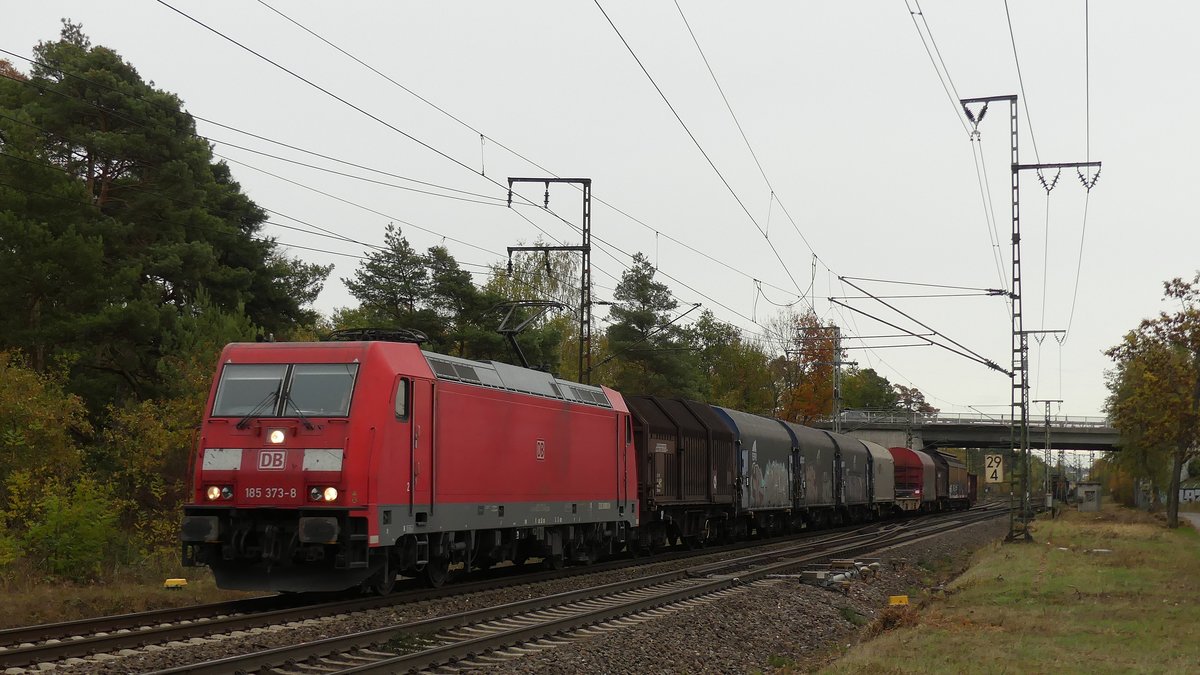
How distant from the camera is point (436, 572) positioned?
18.7 m

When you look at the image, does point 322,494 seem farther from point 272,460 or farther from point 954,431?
point 954,431

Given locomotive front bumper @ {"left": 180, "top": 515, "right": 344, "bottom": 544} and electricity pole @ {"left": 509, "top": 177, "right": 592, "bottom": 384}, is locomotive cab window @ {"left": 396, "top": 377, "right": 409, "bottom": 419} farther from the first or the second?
electricity pole @ {"left": 509, "top": 177, "right": 592, "bottom": 384}

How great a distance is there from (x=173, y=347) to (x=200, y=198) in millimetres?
5774

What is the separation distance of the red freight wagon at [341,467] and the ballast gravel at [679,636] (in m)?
1.05

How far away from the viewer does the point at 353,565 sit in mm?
15328

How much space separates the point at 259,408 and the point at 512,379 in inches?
206

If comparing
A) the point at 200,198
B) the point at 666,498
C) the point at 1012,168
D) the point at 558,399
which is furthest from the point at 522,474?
the point at 200,198

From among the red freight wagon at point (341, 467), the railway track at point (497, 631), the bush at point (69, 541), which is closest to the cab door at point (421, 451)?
the red freight wagon at point (341, 467)

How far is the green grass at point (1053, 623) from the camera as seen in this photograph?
12766 millimetres

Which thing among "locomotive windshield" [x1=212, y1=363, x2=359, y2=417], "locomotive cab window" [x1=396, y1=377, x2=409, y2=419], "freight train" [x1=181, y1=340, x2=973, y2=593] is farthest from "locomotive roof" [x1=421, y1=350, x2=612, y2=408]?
"locomotive windshield" [x1=212, y1=363, x2=359, y2=417]

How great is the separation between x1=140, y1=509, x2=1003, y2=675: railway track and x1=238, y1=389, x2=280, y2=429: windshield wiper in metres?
3.96

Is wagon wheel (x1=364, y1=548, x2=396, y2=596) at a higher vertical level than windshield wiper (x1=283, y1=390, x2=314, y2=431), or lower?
lower

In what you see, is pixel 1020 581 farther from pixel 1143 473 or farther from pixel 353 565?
pixel 1143 473

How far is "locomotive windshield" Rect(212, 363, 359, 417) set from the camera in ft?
52.5
